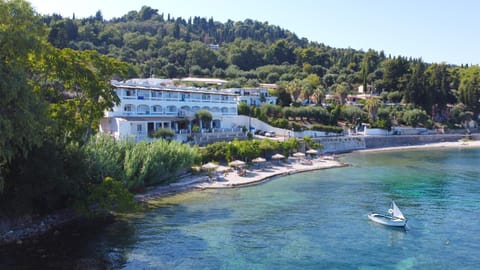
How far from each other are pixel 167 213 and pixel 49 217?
837 centimetres

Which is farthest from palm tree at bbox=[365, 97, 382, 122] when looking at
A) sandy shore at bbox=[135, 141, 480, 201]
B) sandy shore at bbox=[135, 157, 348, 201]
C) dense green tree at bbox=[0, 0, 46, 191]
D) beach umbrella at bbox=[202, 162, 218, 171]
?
dense green tree at bbox=[0, 0, 46, 191]

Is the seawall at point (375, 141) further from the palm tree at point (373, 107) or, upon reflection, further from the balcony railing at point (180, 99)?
the balcony railing at point (180, 99)

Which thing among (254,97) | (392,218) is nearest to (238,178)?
(392,218)

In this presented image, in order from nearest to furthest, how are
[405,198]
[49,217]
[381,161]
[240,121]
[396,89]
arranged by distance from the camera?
[49,217] → [405,198] → [381,161] → [240,121] → [396,89]

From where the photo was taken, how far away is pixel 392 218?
1237 inches

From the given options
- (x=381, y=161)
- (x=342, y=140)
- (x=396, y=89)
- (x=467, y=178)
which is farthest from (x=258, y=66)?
(x=467, y=178)

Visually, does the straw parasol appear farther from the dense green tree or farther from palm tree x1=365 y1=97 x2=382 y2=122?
palm tree x1=365 y1=97 x2=382 y2=122

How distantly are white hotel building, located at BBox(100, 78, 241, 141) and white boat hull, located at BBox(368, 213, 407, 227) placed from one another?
28.7 meters

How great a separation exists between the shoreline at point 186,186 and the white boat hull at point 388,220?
15.9 meters

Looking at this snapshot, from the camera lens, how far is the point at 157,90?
62531mm

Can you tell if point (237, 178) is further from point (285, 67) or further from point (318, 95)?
point (285, 67)

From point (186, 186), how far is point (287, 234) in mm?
16438

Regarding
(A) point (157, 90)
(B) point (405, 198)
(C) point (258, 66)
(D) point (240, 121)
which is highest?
(C) point (258, 66)

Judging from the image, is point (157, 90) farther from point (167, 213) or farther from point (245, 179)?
point (167, 213)
